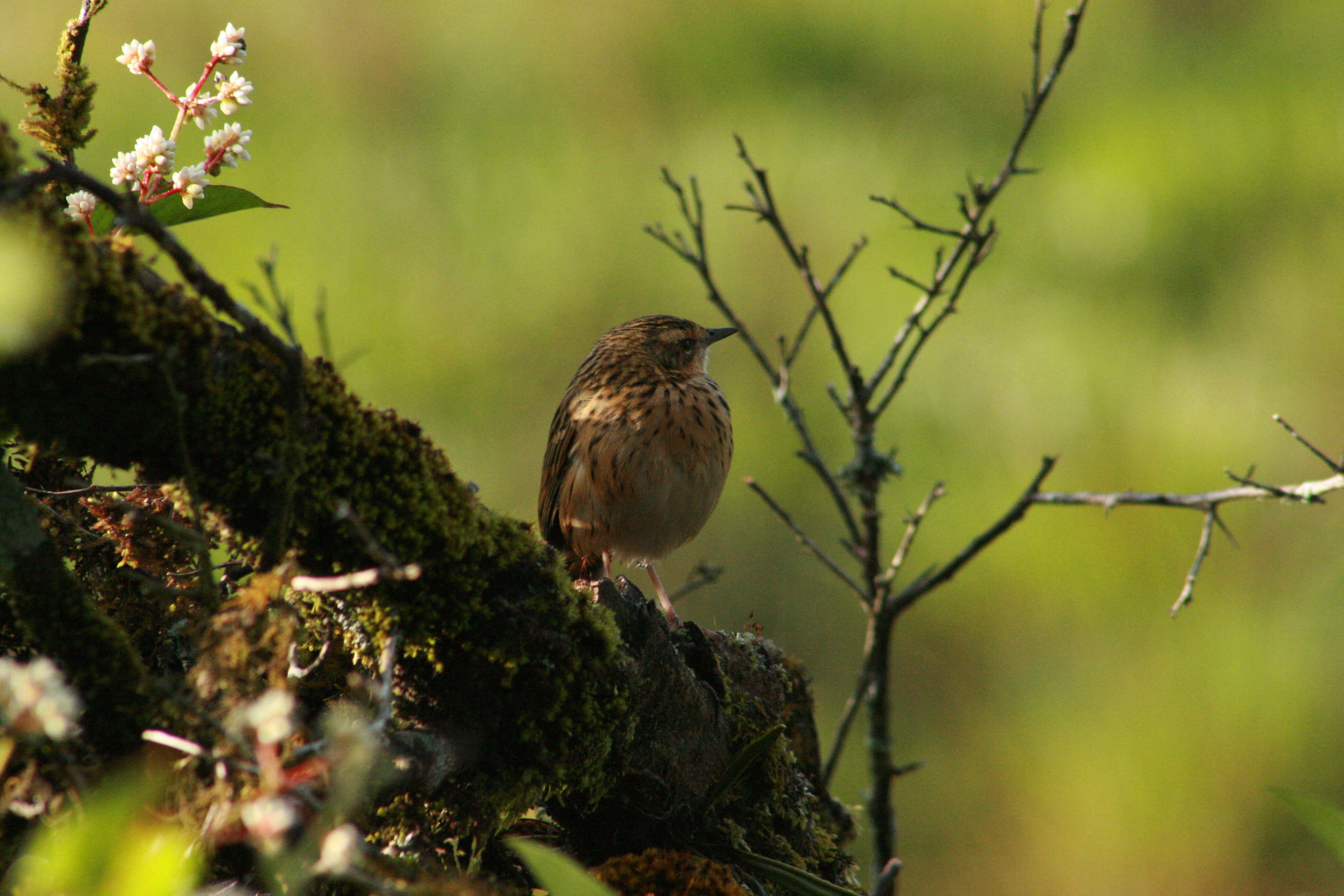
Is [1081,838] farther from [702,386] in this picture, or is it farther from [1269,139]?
[1269,139]

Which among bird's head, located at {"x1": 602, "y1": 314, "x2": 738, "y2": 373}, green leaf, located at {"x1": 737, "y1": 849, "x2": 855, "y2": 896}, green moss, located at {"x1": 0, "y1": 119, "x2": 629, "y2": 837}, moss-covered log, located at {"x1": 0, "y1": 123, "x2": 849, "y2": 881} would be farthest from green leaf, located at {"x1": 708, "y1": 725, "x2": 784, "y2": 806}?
bird's head, located at {"x1": 602, "y1": 314, "x2": 738, "y2": 373}

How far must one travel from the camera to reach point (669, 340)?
4488 mm

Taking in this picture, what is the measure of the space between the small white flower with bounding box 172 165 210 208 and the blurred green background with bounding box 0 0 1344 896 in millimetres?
4348

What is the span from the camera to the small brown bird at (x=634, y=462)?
3.92 m

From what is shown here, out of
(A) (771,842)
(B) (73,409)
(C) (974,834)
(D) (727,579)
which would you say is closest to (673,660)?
(A) (771,842)

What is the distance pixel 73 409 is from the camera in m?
1.39

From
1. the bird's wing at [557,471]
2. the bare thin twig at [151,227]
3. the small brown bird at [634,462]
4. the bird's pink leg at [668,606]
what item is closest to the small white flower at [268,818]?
the bare thin twig at [151,227]

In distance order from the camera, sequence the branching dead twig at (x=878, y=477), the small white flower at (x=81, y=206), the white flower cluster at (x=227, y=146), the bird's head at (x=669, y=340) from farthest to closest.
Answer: the bird's head at (x=669, y=340), the branching dead twig at (x=878, y=477), the white flower cluster at (x=227, y=146), the small white flower at (x=81, y=206)

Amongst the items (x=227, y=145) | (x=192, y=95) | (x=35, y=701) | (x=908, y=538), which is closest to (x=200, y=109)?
(x=192, y=95)

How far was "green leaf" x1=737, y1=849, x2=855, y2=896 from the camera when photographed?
2146mm

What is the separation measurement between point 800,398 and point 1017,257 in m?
1.75

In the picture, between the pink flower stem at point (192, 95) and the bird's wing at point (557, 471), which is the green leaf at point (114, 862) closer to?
the pink flower stem at point (192, 95)

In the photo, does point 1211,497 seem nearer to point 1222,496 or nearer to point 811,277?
point 1222,496

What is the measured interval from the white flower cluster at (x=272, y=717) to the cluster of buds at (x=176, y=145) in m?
1.12
